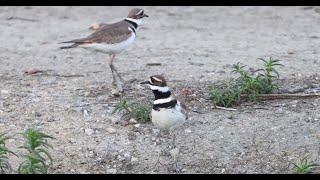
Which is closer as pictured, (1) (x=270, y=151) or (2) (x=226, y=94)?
(1) (x=270, y=151)

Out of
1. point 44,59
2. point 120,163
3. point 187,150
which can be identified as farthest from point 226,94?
point 44,59

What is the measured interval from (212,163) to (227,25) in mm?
4973

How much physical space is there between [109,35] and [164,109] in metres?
1.94

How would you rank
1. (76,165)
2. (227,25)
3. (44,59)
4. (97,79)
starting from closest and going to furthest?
1. (76,165)
2. (97,79)
3. (44,59)
4. (227,25)

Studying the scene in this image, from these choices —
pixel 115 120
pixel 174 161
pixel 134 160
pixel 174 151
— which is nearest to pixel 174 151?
pixel 174 151

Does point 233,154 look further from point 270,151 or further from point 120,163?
point 120,163

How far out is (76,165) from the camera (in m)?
6.34

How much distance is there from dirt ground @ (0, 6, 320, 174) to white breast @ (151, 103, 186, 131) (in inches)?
13.9

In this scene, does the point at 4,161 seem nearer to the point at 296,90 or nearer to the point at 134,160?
the point at 134,160

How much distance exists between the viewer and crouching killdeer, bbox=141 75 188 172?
245 inches

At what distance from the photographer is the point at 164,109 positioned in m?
6.24

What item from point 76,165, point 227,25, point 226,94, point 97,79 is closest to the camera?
point 76,165

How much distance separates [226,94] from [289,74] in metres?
1.38

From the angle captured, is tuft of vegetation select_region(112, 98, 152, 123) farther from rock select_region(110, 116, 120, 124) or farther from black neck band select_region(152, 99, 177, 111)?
black neck band select_region(152, 99, 177, 111)
